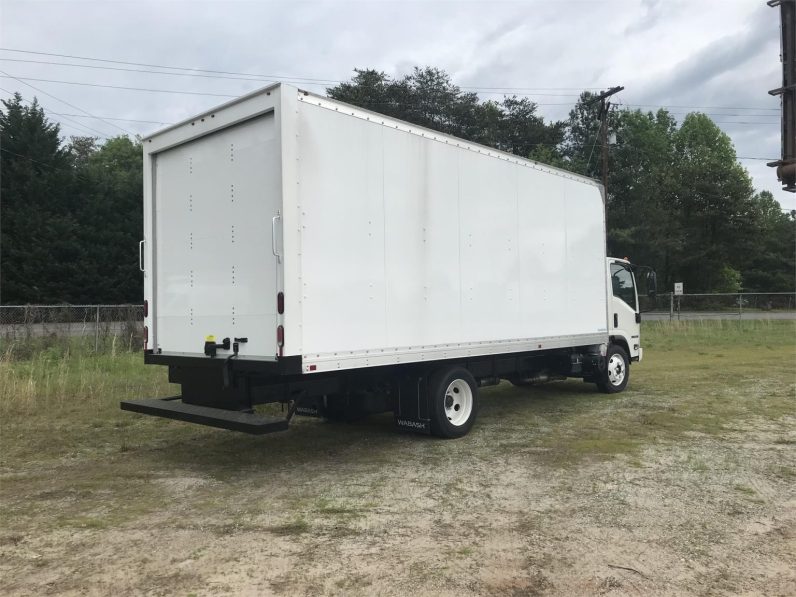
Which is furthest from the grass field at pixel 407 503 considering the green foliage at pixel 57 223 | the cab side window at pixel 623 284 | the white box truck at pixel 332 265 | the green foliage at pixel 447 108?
the green foliage at pixel 447 108

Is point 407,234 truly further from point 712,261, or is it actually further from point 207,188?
point 712,261

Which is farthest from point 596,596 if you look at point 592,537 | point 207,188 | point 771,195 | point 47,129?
point 771,195

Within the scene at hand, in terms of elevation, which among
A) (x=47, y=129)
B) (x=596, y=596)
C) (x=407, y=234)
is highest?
(x=47, y=129)

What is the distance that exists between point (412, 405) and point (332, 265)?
2241 millimetres

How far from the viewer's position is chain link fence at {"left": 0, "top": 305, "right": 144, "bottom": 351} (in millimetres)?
14867

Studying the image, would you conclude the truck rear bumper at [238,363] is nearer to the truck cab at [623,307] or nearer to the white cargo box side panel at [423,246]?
the white cargo box side panel at [423,246]

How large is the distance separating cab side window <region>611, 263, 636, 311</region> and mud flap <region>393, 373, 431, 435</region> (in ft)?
16.2

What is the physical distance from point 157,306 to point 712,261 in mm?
51538

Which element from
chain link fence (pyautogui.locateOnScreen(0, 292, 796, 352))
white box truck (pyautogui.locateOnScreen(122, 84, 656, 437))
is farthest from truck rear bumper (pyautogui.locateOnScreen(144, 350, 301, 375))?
chain link fence (pyautogui.locateOnScreen(0, 292, 796, 352))

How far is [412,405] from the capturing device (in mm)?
7062

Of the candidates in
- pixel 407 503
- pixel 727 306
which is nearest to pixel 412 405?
pixel 407 503

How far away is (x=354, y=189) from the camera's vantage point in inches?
232

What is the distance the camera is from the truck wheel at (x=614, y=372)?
1033cm

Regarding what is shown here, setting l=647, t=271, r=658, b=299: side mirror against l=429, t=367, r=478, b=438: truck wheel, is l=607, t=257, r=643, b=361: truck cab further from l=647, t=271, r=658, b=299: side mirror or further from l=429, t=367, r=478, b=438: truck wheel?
l=429, t=367, r=478, b=438: truck wheel
